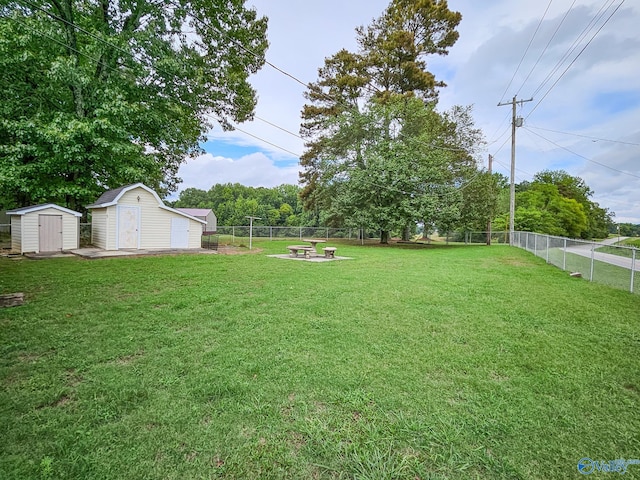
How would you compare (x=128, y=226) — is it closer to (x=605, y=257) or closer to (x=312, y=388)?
(x=312, y=388)

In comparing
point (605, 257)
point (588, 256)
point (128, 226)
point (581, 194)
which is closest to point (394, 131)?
point (588, 256)

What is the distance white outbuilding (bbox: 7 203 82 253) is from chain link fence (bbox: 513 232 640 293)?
1795 centimetres

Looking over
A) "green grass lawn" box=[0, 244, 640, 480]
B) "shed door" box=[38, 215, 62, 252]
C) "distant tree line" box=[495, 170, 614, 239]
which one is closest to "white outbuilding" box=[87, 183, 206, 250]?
Answer: "shed door" box=[38, 215, 62, 252]

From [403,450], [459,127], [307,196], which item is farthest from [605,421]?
[307,196]

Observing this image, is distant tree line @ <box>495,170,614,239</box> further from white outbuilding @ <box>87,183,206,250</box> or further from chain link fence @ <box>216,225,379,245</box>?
white outbuilding @ <box>87,183,206,250</box>

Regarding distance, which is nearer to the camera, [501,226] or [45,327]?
[45,327]

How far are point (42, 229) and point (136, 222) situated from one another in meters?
3.14

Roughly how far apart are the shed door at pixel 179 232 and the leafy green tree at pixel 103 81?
2.73 meters

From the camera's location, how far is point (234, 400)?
7.63 ft

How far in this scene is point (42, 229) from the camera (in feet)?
37.8

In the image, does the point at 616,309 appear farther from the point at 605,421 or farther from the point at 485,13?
the point at 485,13

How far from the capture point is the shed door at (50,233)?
37.7 ft

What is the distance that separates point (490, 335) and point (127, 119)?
15.5 metres

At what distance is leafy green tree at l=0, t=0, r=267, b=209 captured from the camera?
1179 centimetres
